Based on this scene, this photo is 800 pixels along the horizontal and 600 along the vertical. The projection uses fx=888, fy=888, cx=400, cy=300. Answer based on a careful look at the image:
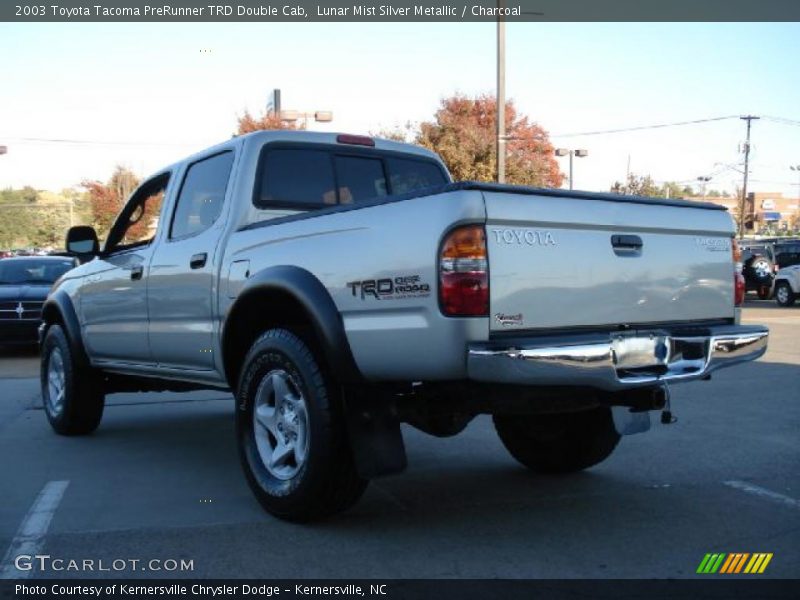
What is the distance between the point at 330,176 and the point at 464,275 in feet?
7.73

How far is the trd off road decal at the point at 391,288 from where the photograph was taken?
3.79m

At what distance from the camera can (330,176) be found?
5816 millimetres

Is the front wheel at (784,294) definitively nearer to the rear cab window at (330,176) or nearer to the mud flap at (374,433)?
the rear cab window at (330,176)

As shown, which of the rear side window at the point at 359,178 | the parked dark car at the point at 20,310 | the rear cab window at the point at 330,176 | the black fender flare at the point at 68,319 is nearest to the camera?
the rear cab window at the point at 330,176

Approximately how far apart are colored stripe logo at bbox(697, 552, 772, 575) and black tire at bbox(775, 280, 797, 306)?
74.2 feet

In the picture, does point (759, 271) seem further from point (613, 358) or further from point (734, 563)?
point (613, 358)

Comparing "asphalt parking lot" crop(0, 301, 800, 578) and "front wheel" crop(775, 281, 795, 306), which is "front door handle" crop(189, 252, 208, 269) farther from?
"front wheel" crop(775, 281, 795, 306)

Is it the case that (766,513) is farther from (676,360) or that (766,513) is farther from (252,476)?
(252,476)

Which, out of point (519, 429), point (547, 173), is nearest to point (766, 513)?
point (519, 429)

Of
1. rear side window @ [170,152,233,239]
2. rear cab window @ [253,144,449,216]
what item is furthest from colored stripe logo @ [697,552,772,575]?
rear side window @ [170,152,233,239]

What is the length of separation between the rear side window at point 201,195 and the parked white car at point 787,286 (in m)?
22.0

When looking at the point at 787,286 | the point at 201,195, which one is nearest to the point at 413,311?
the point at 201,195

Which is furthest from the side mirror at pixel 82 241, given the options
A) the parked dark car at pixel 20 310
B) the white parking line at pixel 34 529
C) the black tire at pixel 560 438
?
the parked dark car at pixel 20 310
